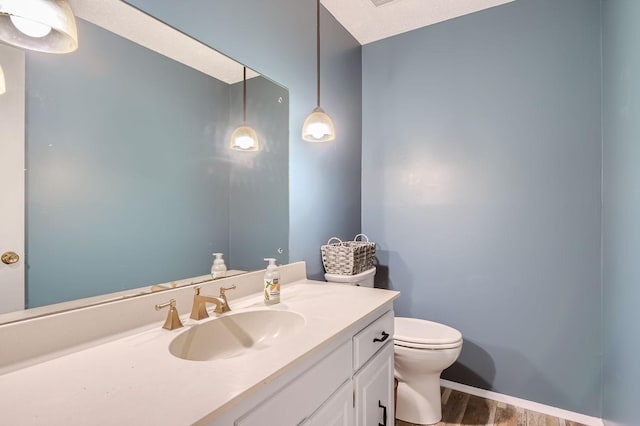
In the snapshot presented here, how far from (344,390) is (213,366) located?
0.50 m

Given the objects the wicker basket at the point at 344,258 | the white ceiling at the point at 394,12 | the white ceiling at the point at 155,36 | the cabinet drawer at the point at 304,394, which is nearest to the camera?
the cabinet drawer at the point at 304,394

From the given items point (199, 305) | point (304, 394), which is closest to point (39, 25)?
point (199, 305)

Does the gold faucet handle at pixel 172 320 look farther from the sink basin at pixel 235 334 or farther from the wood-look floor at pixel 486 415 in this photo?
the wood-look floor at pixel 486 415

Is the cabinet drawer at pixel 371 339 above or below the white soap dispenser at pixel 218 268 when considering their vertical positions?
below

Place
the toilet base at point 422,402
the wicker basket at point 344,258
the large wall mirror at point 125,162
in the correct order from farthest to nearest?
the wicker basket at point 344,258 → the toilet base at point 422,402 → the large wall mirror at point 125,162

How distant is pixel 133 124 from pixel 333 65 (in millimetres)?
1494

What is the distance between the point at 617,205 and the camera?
151cm

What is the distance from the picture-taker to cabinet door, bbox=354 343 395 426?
3.76ft

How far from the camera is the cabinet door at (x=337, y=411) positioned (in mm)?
903

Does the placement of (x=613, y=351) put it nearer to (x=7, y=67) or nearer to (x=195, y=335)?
(x=195, y=335)

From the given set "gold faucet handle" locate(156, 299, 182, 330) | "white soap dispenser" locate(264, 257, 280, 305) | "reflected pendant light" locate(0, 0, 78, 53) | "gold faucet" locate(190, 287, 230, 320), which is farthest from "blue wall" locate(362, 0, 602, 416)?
"reflected pendant light" locate(0, 0, 78, 53)

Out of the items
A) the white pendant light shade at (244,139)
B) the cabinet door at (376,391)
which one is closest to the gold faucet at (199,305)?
the cabinet door at (376,391)

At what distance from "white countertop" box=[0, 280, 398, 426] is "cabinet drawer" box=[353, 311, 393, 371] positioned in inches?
7.2

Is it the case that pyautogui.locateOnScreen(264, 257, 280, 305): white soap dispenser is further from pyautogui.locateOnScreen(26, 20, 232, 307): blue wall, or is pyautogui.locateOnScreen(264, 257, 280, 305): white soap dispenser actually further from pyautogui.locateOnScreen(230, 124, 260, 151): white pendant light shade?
pyautogui.locateOnScreen(230, 124, 260, 151): white pendant light shade
